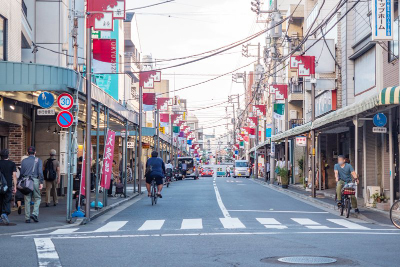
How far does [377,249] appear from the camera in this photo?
11.0 m

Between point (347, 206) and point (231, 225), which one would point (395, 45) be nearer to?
point (347, 206)

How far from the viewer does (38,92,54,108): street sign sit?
20.8 meters

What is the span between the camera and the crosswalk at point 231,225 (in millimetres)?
15453

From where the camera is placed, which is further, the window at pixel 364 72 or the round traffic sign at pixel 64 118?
the window at pixel 364 72

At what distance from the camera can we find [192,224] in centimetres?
1647

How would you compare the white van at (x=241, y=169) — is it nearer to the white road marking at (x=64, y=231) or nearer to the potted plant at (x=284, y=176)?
the potted plant at (x=284, y=176)

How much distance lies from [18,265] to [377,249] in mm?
6010

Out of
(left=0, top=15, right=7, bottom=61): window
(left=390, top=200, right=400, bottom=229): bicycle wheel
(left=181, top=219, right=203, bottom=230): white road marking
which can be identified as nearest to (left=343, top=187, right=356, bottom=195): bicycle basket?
(left=390, top=200, right=400, bottom=229): bicycle wheel

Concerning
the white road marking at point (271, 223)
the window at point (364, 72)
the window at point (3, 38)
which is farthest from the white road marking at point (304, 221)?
the window at point (364, 72)

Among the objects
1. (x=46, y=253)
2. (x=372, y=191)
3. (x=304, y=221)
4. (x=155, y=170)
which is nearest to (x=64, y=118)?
(x=46, y=253)

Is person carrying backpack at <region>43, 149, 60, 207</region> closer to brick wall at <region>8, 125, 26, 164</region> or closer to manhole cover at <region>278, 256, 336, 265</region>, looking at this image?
brick wall at <region>8, 125, 26, 164</region>

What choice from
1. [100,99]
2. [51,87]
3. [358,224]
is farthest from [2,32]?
[358,224]

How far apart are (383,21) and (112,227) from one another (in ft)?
37.7

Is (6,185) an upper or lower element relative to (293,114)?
lower
